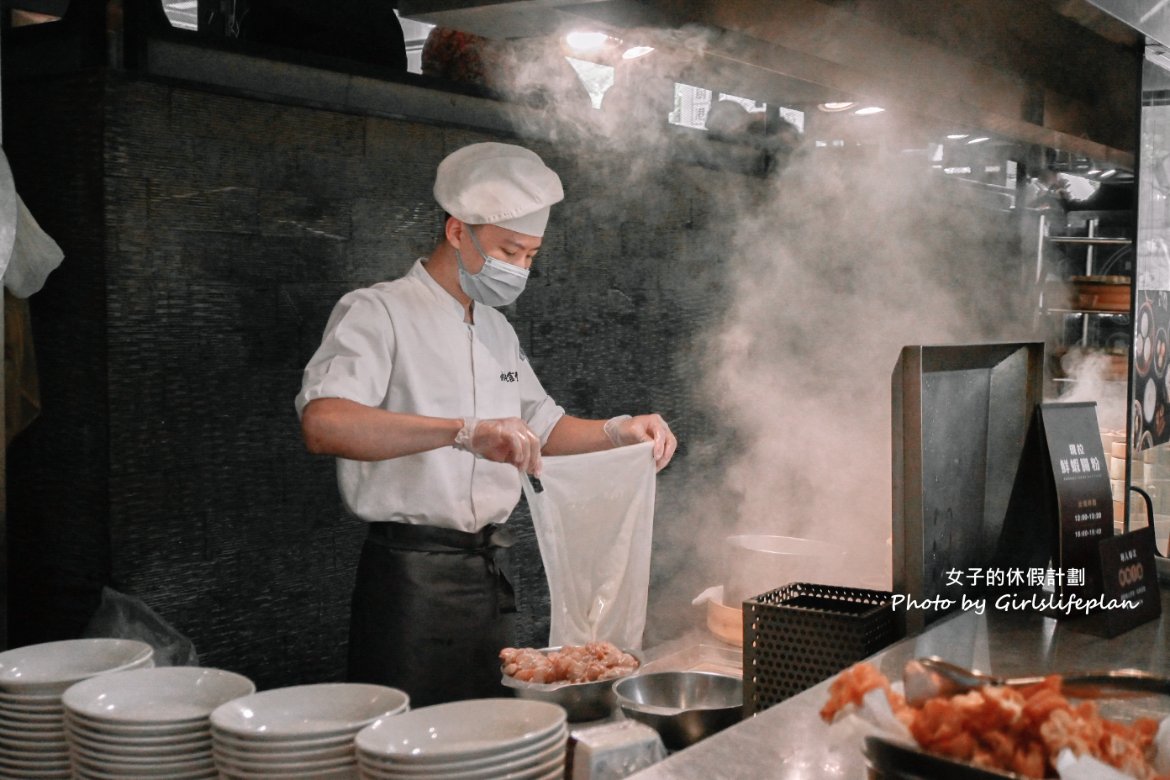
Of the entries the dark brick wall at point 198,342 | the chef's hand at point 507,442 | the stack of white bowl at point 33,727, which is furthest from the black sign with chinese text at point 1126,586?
the dark brick wall at point 198,342

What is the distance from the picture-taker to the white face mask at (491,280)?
2.64m

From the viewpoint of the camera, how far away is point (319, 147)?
10.2 feet

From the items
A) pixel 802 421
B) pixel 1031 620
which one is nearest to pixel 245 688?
pixel 1031 620

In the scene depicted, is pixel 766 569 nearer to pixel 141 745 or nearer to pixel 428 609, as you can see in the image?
pixel 428 609

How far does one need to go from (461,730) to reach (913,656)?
2.38 feet

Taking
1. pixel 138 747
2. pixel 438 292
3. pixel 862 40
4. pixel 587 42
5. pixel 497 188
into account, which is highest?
pixel 587 42

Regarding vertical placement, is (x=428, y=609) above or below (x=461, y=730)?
below

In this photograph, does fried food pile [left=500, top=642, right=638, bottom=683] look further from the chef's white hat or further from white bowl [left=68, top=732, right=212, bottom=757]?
the chef's white hat

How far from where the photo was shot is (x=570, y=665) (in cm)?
180

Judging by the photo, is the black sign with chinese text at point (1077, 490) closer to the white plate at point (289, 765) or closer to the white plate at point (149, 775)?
the white plate at point (289, 765)

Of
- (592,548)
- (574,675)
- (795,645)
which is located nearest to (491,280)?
(592,548)

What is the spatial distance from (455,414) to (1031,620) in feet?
A: 4.35

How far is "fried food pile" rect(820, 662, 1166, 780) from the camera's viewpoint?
102 centimetres

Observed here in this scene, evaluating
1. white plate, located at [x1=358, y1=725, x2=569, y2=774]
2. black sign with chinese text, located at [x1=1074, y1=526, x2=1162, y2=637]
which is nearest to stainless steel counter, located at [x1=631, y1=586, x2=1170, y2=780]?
black sign with chinese text, located at [x1=1074, y1=526, x2=1162, y2=637]
